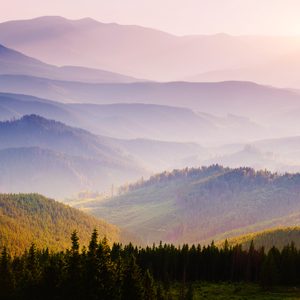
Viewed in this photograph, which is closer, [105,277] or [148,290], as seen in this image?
[105,277]

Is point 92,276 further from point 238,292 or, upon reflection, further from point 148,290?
A: point 238,292

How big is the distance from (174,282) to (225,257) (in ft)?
76.1

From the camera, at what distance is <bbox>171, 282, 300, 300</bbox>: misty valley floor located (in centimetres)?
13943

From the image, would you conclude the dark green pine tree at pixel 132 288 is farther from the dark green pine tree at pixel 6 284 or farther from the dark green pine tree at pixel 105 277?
the dark green pine tree at pixel 6 284

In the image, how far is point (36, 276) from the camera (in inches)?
4518

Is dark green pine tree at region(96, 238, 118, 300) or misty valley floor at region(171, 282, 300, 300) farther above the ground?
dark green pine tree at region(96, 238, 118, 300)

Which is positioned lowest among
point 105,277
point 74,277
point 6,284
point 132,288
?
point 6,284

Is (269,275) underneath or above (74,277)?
underneath

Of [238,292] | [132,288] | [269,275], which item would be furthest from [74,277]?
[269,275]

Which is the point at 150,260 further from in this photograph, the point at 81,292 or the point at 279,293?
the point at 81,292

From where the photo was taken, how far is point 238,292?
151875mm

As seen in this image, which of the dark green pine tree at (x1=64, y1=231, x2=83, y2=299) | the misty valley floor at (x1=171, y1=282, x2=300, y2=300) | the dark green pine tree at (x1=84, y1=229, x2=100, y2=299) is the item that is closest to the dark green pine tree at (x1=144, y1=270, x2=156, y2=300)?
the dark green pine tree at (x1=84, y1=229, x2=100, y2=299)

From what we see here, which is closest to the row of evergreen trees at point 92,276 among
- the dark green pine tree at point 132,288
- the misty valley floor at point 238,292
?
the dark green pine tree at point 132,288

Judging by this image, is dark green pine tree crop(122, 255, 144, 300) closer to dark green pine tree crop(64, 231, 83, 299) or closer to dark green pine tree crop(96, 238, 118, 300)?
dark green pine tree crop(96, 238, 118, 300)
